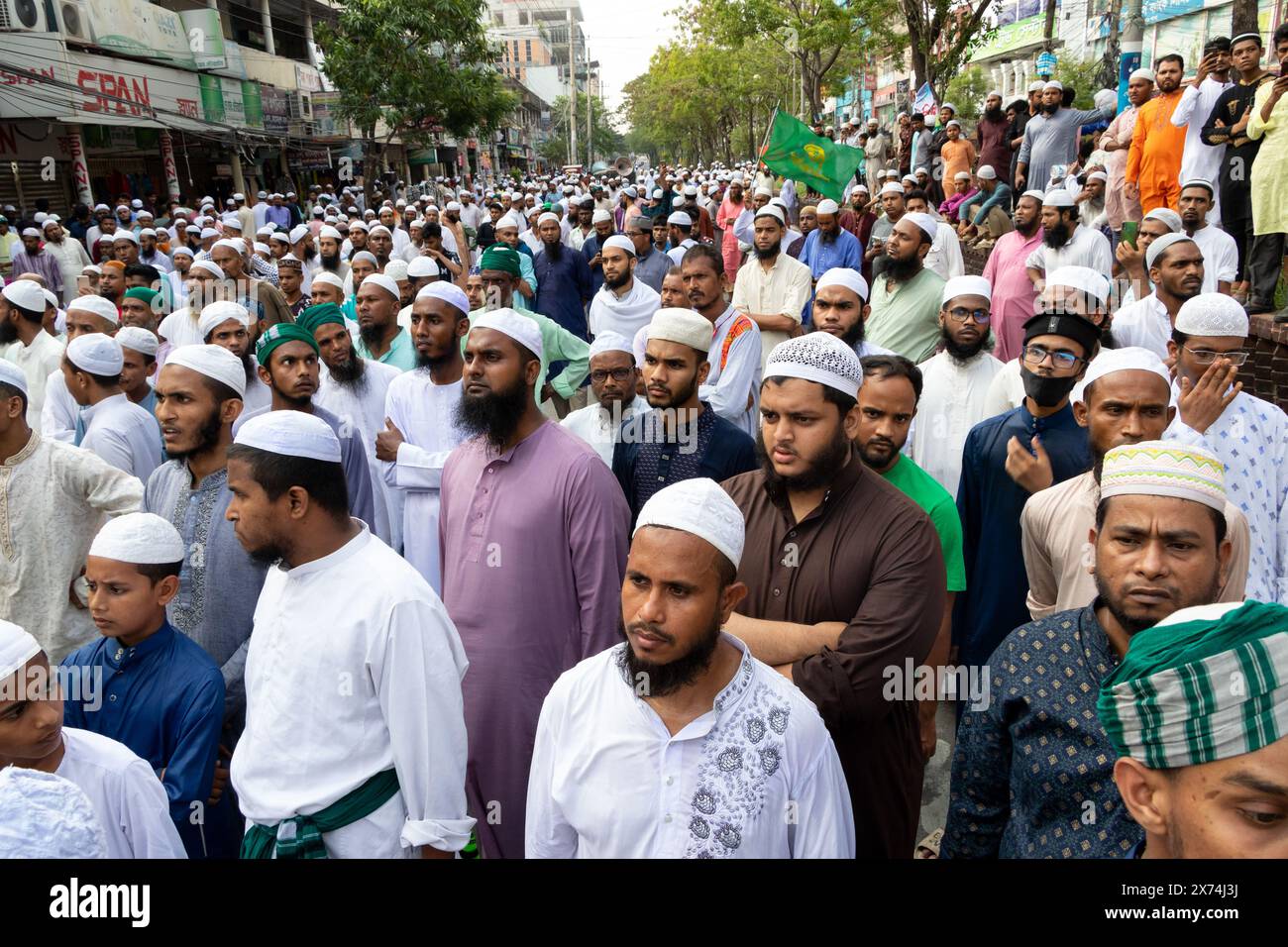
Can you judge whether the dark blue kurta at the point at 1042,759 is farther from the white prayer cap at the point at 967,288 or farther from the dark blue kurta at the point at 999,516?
Answer: the white prayer cap at the point at 967,288

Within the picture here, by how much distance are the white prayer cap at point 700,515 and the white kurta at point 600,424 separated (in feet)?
6.90

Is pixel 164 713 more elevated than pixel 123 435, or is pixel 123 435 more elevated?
pixel 123 435

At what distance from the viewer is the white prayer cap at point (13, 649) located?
206 centimetres

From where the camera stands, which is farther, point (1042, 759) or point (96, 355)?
point (96, 355)

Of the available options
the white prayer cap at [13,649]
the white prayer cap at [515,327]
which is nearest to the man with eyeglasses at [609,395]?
the white prayer cap at [515,327]

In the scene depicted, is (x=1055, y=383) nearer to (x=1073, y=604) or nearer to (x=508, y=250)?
(x=1073, y=604)

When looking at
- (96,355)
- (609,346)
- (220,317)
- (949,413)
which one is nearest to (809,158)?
(949,413)

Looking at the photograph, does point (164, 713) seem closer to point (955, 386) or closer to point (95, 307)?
point (955, 386)


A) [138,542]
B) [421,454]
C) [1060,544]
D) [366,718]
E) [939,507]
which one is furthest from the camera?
[421,454]

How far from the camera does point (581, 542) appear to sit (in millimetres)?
3115

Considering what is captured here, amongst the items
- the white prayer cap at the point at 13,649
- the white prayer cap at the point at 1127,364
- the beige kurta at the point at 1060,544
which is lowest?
the beige kurta at the point at 1060,544

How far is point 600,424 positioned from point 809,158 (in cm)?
706

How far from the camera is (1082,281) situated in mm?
4418

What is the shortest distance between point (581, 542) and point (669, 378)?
99cm
